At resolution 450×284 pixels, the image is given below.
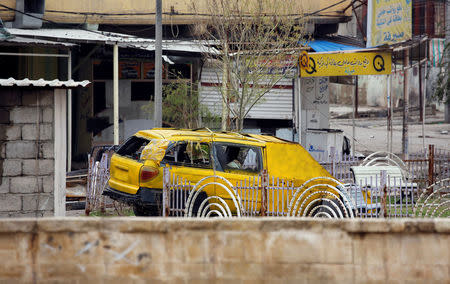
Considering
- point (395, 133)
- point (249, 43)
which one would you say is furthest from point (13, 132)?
point (395, 133)

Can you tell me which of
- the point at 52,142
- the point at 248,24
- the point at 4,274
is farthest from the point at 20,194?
the point at 248,24

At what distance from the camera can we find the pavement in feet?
83.5

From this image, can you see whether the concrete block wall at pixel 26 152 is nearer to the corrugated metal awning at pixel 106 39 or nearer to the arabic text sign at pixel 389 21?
the corrugated metal awning at pixel 106 39

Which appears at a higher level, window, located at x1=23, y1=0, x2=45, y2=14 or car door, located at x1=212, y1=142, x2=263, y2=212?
window, located at x1=23, y1=0, x2=45, y2=14

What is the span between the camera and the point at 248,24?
16422 mm

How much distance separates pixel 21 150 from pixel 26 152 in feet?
0.25

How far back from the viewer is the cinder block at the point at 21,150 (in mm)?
10000

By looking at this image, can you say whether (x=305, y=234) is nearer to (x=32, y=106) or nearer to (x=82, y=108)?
(x=32, y=106)

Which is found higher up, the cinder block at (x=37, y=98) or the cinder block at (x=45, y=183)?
the cinder block at (x=37, y=98)

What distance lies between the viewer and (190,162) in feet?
36.7

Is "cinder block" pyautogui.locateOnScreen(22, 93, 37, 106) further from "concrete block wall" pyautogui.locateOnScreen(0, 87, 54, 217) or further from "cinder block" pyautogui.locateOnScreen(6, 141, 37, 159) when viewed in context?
"cinder block" pyautogui.locateOnScreen(6, 141, 37, 159)

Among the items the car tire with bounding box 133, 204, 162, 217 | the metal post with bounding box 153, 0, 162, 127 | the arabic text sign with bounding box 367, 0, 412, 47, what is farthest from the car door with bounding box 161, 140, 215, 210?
the arabic text sign with bounding box 367, 0, 412, 47

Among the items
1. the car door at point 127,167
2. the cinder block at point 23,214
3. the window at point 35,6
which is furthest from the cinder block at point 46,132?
the window at point 35,6

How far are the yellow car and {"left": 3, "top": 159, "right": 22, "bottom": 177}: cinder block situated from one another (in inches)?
66.1
